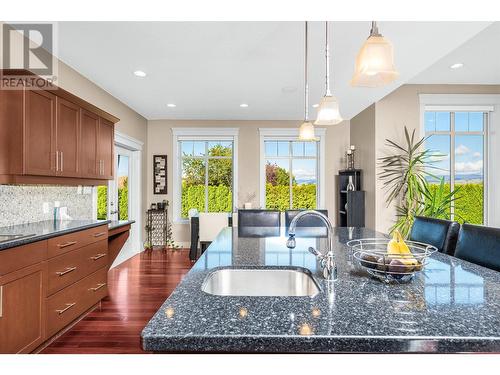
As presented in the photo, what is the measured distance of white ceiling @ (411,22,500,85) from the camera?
3.17 meters

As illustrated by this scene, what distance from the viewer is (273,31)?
253 cm

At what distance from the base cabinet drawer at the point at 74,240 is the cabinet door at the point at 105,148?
797 millimetres

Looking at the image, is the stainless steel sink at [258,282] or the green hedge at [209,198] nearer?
the stainless steel sink at [258,282]

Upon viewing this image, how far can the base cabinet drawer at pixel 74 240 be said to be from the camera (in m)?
2.17

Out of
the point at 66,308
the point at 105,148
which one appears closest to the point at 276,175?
the point at 105,148

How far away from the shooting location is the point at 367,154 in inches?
195

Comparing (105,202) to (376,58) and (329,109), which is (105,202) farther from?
(376,58)

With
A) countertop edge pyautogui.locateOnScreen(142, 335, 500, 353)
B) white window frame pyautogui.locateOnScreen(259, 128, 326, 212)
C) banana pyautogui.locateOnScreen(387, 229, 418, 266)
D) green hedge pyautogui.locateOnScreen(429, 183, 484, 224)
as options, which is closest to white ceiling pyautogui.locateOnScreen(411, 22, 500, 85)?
green hedge pyautogui.locateOnScreen(429, 183, 484, 224)

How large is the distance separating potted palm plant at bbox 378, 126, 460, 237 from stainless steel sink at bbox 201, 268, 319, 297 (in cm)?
335

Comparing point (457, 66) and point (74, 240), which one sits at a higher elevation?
point (457, 66)

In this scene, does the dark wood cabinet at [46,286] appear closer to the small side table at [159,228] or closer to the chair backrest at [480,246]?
the chair backrest at [480,246]

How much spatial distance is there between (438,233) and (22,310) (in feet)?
9.13
